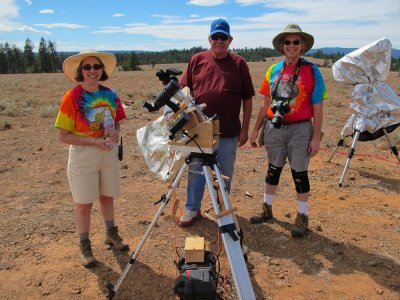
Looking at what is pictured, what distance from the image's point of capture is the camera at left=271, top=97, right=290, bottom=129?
353 cm

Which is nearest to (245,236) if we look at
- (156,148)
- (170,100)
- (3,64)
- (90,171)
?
(156,148)

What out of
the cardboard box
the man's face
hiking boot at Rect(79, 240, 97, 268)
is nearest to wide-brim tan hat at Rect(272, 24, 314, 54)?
the man's face

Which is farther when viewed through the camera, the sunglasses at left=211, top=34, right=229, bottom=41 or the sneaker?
the sneaker

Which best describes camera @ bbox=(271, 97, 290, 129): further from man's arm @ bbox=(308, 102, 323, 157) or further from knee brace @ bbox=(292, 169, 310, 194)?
knee brace @ bbox=(292, 169, 310, 194)

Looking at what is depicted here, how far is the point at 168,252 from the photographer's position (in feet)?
12.8

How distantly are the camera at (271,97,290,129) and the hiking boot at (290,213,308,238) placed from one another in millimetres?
1232

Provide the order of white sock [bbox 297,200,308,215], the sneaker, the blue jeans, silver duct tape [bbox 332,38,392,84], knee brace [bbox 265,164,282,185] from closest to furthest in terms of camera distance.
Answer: the blue jeans
white sock [bbox 297,200,308,215]
knee brace [bbox 265,164,282,185]
the sneaker
silver duct tape [bbox 332,38,392,84]

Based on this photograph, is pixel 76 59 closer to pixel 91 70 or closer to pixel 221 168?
pixel 91 70

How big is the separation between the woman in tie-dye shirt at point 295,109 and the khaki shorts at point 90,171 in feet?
5.48

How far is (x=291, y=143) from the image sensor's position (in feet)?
12.7

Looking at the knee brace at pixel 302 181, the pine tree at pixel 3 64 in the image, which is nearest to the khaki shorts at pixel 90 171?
the knee brace at pixel 302 181

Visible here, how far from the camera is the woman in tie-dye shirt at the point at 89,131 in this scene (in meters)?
3.17

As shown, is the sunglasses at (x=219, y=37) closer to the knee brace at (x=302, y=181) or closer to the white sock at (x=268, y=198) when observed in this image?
the knee brace at (x=302, y=181)

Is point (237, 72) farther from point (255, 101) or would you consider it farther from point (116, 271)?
point (255, 101)
